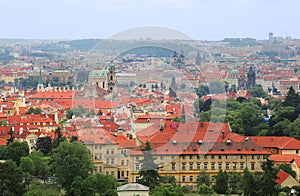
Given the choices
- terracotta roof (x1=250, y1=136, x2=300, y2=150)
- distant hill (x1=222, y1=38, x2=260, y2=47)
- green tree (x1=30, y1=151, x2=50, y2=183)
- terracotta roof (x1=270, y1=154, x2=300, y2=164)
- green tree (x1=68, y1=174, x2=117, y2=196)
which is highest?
green tree (x1=68, y1=174, x2=117, y2=196)

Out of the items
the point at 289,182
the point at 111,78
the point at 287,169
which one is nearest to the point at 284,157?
the point at 287,169

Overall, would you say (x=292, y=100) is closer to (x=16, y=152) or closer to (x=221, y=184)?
(x=16, y=152)


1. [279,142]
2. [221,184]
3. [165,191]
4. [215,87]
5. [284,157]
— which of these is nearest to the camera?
[165,191]

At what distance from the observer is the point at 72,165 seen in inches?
698

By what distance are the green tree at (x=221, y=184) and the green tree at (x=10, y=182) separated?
4.19 m

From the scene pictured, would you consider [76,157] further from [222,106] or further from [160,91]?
[160,91]

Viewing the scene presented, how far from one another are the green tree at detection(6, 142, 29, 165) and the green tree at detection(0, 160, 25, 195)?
4649 millimetres

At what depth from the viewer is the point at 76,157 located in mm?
17484

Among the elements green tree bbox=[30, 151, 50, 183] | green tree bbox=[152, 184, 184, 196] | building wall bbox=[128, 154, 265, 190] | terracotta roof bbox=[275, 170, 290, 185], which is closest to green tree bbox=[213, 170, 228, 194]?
building wall bbox=[128, 154, 265, 190]

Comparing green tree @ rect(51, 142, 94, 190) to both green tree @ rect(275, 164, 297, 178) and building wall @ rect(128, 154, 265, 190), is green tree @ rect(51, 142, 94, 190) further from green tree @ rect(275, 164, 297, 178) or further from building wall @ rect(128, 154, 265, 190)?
green tree @ rect(275, 164, 297, 178)

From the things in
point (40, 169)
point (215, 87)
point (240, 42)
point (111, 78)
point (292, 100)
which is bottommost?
point (240, 42)

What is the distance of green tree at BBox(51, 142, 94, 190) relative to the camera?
1739 centimetres

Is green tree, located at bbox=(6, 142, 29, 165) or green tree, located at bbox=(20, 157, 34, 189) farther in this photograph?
green tree, located at bbox=(6, 142, 29, 165)

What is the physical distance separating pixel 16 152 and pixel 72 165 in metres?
3.44
